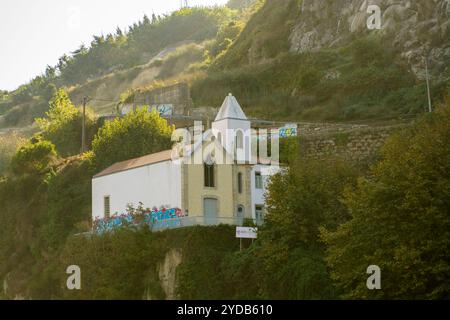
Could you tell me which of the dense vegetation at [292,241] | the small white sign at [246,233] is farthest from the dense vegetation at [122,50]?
the small white sign at [246,233]

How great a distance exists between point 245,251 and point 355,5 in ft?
121

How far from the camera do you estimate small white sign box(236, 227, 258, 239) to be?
4603cm

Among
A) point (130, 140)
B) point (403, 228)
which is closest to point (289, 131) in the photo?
point (130, 140)

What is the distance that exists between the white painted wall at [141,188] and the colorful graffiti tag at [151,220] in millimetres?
474

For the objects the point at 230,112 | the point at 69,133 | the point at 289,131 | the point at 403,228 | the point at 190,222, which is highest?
the point at 69,133

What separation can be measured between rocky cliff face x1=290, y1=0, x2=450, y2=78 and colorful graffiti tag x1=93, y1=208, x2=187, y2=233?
26344 mm

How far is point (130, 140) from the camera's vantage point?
64.3 meters

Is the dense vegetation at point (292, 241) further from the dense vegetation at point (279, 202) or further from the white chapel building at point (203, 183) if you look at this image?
the white chapel building at point (203, 183)

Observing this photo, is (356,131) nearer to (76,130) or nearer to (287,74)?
(287,74)

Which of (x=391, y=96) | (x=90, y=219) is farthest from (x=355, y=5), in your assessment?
(x=90, y=219)

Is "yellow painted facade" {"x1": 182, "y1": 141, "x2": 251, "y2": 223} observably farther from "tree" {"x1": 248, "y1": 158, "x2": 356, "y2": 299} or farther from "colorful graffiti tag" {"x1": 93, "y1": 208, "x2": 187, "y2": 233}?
"tree" {"x1": 248, "y1": 158, "x2": 356, "y2": 299}

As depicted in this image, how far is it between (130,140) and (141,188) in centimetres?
1092

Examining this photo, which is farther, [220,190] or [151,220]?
[220,190]

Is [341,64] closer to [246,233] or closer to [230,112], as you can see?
[230,112]
